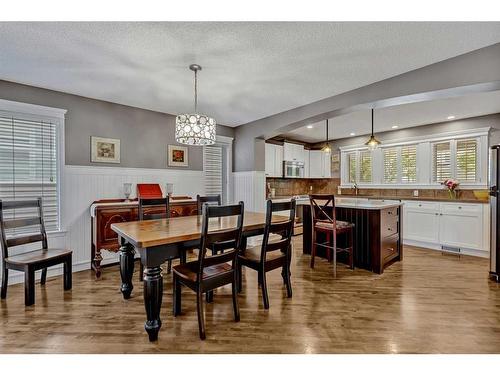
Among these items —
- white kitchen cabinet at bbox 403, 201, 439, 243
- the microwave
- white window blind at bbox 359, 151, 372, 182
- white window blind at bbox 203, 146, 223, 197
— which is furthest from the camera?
the microwave

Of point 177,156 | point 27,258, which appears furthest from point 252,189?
point 27,258

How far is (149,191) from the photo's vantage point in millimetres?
4133

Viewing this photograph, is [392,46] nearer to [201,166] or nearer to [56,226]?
[201,166]

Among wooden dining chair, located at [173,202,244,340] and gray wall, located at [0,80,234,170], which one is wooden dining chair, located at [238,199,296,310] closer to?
wooden dining chair, located at [173,202,244,340]

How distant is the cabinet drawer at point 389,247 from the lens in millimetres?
3511

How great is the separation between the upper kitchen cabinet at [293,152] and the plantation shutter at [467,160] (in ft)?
10.4

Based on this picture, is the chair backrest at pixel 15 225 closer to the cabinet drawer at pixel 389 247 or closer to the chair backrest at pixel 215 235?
the chair backrest at pixel 215 235

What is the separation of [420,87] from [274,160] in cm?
360

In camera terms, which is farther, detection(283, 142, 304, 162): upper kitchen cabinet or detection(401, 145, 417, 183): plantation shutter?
detection(283, 142, 304, 162): upper kitchen cabinet

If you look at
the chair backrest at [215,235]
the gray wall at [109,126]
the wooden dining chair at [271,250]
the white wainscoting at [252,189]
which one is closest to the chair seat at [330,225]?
the wooden dining chair at [271,250]

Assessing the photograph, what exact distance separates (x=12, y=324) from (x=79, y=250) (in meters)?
1.52

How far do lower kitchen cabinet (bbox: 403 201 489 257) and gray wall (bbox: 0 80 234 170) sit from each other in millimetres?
4317

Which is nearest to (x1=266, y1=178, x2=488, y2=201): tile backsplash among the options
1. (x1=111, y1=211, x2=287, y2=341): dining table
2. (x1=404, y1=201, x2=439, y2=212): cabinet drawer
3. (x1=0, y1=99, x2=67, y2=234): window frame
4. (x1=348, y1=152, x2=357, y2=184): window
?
(x1=348, y1=152, x2=357, y2=184): window

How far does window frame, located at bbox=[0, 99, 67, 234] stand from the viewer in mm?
3109
